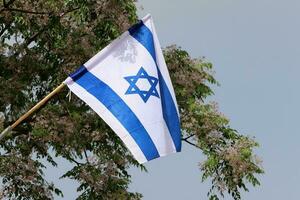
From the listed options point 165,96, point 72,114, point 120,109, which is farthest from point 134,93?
point 72,114

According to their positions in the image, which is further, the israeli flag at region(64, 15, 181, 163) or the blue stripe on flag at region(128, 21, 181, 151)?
the blue stripe on flag at region(128, 21, 181, 151)

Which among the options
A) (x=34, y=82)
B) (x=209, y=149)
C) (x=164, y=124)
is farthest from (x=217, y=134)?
(x=164, y=124)

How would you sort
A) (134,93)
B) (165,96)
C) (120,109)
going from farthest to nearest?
(165,96) → (134,93) → (120,109)

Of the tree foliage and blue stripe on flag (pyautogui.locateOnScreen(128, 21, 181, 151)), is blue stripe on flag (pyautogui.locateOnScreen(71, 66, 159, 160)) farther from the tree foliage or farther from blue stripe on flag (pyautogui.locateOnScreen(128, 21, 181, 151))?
the tree foliage

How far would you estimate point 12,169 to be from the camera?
63.8 feet

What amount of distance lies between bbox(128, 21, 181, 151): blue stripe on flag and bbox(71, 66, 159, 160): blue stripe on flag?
548mm

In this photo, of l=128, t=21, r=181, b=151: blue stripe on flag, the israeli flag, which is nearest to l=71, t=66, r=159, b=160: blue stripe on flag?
the israeli flag

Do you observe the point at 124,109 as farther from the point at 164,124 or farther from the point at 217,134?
the point at 217,134

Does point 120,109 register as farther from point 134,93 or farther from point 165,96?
point 165,96

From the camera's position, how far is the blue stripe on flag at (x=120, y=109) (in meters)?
11.1

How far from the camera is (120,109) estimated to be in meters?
11.3

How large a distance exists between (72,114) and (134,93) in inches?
329

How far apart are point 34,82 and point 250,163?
24.1 feet

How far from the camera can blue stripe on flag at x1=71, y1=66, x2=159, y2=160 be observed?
11.1m
